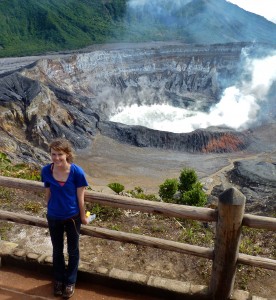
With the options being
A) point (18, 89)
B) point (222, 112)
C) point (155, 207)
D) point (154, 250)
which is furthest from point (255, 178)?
point (155, 207)

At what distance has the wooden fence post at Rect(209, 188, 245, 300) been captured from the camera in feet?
15.7

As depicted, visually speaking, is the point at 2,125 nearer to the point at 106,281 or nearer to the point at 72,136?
the point at 72,136

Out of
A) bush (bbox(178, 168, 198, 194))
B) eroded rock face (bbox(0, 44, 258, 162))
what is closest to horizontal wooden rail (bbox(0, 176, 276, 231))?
bush (bbox(178, 168, 198, 194))

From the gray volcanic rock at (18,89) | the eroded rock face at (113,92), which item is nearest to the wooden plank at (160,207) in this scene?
the eroded rock face at (113,92)

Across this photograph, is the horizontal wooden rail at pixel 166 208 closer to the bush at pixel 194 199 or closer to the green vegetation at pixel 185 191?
the green vegetation at pixel 185 191

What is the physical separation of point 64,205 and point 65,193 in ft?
0.56

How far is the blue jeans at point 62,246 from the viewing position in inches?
206

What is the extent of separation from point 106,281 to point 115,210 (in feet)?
11.1

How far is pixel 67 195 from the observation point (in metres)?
5.05

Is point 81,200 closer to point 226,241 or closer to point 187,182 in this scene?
point 226,241

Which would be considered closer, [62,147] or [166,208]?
[62,147]

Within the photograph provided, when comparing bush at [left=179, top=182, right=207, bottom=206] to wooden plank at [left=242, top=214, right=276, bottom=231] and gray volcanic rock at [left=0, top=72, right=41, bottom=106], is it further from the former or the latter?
gray volcanic rock at [left=0, top=72, right=41, bottom=106]

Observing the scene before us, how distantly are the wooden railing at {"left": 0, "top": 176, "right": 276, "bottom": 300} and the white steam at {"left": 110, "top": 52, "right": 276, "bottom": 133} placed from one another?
140 feet

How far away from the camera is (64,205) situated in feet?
16.7
